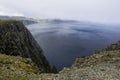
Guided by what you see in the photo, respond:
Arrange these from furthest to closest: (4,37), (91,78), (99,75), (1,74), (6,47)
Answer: (4,37)
(6,47)
(1,74)
(99,75)
(91,78)

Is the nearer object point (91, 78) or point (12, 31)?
point (91, 78)

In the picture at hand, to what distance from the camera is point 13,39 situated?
190m

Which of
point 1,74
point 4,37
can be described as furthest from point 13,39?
point 1,74

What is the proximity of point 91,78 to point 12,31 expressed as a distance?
160083 millimetres

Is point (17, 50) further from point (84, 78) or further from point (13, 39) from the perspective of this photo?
point (84, 78)

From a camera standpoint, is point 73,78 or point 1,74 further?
point 1,74

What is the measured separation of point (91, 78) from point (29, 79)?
9.99 meters

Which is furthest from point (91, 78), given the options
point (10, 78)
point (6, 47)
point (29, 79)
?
point (6, 47)

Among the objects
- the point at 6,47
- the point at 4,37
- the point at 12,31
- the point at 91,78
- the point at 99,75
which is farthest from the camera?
the point at 12,31

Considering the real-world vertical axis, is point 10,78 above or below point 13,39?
above

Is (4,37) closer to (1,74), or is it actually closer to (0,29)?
(0,29)

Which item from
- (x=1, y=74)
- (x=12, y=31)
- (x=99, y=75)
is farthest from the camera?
(x=12, y=31)

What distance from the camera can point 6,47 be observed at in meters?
171

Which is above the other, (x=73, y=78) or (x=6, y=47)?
(x=73, y=78)
